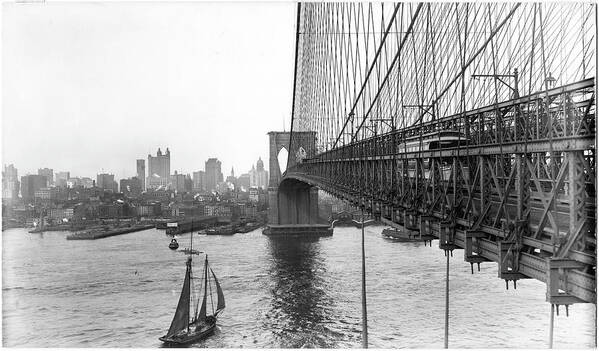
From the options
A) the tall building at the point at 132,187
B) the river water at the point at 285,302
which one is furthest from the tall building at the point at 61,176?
the tall building at the point at 132,187

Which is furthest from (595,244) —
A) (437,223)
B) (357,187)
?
(357,187)

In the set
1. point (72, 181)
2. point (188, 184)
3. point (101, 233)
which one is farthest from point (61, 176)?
point (188, 184)

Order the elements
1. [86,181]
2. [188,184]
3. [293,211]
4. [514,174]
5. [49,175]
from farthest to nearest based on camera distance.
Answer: [188,184] → [293,211] → [86,181] → [49,175] → [514,174]

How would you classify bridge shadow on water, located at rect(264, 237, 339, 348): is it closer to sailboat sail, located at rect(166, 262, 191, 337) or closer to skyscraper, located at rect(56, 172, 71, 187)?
sailboat sail, located at rect(166, 262, 191, 337)

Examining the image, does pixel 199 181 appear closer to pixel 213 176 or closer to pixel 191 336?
pixel 213 176

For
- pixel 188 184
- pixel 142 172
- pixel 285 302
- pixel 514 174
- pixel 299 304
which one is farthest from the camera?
pixel 188 184

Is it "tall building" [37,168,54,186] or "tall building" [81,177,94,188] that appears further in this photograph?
"tall building" [81,177,94,188]

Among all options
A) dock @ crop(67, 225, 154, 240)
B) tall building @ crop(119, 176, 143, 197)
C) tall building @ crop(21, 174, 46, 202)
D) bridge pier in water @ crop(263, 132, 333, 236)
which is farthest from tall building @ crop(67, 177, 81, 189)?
bridge pier in water @ crop(263, 132, 333, 236)
